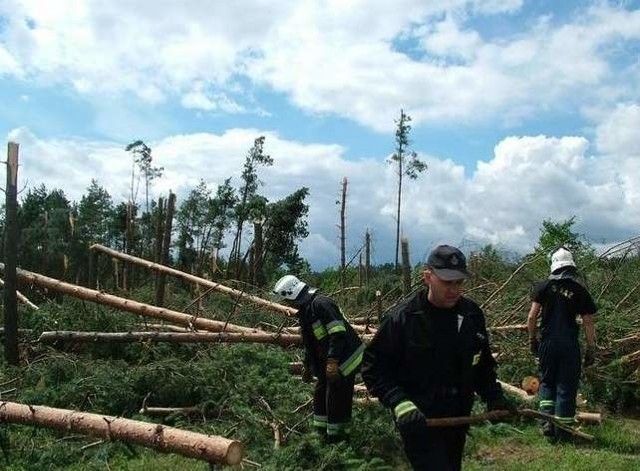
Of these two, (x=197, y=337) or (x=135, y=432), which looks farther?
(x=197, y=337)

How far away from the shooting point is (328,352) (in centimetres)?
528

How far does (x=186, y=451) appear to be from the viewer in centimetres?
380

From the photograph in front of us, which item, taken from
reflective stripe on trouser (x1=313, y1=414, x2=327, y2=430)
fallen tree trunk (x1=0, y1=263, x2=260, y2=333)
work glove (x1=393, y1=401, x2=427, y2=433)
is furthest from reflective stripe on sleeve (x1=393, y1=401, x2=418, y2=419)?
fallen tree trunk (x1=0, y1=263, x2=260, y2=333)

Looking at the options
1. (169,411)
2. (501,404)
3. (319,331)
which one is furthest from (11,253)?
(501,404)

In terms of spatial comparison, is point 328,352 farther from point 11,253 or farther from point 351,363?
point 11,253

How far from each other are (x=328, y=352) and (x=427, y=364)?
2.39 m

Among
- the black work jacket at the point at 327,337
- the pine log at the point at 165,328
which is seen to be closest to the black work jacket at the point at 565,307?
the black work jacket at the point at 327,337

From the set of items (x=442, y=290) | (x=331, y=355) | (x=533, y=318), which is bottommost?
(x=331, y=355)

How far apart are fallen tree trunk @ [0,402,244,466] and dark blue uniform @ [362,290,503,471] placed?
3.67ft

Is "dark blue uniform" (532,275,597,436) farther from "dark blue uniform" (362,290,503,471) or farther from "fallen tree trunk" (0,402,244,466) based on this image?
"fallen tree trunk" (0,402,244,466)

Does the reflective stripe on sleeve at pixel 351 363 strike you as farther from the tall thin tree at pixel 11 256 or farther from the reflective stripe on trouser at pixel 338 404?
the tall thin tree at pixel 11 256

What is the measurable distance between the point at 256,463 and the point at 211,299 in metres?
6.19

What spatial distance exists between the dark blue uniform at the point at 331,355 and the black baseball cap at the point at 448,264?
247cm

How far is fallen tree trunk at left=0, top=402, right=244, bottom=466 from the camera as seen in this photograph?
12.0 ft
